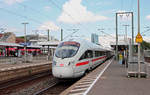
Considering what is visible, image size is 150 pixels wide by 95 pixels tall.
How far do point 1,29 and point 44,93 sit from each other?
42.0 metres

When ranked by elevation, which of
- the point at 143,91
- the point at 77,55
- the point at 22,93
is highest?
the point at 77,55

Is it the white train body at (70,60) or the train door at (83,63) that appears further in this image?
the train door at (83,63)

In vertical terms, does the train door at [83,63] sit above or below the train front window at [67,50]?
below

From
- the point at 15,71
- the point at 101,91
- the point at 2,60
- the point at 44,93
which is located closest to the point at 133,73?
the point at 101,91

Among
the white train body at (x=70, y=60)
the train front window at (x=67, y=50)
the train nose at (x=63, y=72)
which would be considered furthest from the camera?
the train front window at (x=67, y=50)

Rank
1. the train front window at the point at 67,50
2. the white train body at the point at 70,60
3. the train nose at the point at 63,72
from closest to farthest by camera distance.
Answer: the train nose at the point at 63,72
the white train body at the point at 70,60
the train front window at the point at 67,50

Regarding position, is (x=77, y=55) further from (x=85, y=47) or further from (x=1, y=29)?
(x=1, y=29)

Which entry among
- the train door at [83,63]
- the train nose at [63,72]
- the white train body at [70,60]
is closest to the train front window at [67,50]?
the white train body at [70,60]

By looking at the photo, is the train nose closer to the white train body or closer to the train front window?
the white train body

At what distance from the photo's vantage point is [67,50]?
12938 mm

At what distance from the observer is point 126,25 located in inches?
1555

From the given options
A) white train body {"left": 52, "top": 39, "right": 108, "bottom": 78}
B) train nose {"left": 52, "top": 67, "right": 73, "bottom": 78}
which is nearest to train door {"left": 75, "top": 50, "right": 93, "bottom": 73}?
white train body {"left": 52, "top": 39, "right": 108, "bottom": 78}

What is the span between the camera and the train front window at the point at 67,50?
1264 cm

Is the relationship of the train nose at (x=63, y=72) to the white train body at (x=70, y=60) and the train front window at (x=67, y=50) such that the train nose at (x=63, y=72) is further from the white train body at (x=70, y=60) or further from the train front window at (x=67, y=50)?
the train front window at (x=67, y=50)
